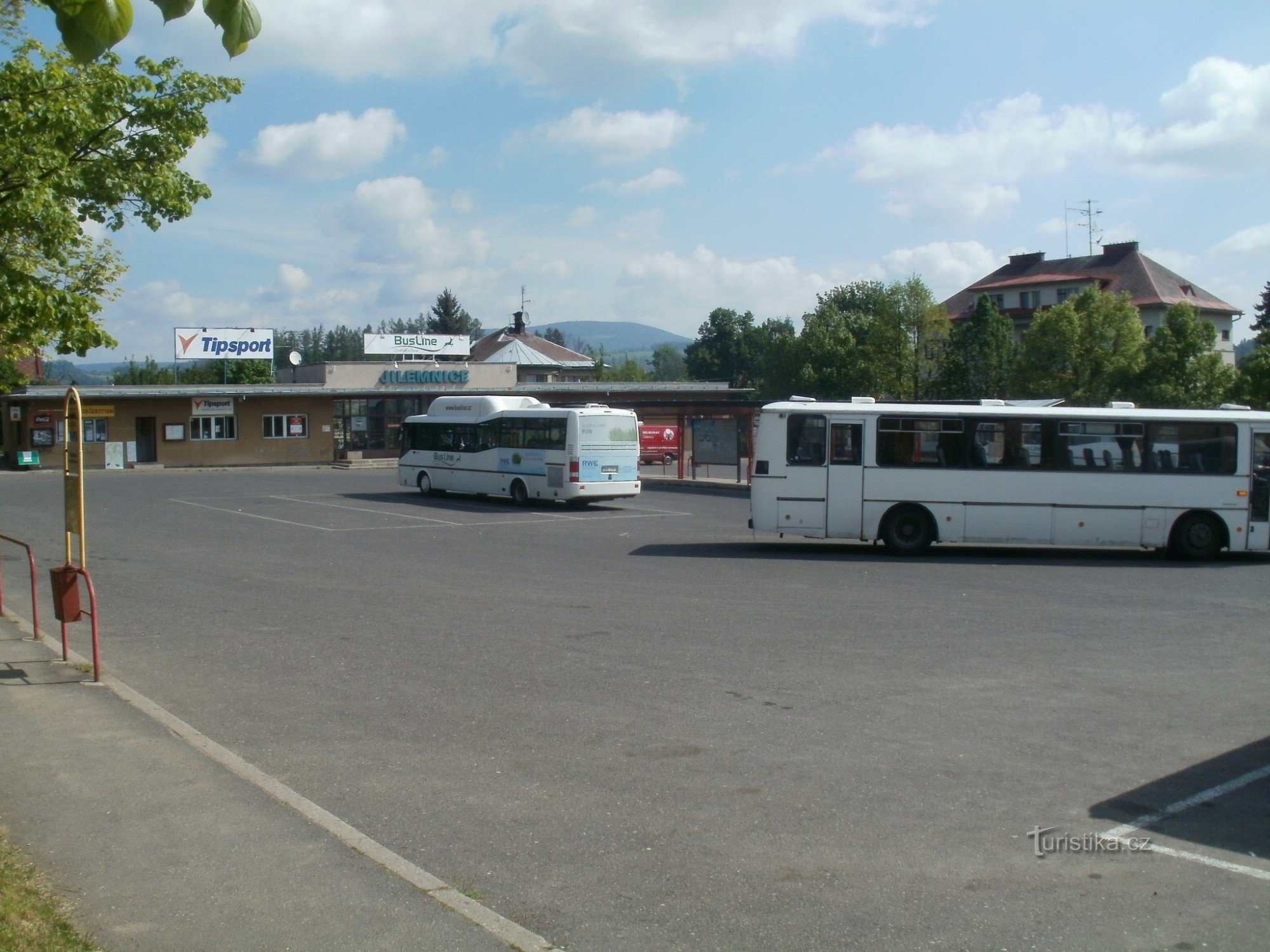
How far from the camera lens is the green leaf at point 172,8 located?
3736 millimetres

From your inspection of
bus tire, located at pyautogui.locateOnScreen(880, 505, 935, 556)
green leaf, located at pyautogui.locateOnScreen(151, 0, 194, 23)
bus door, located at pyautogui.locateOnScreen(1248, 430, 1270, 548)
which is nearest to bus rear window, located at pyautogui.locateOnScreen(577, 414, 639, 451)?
bus tire, located at pyautogui.locateOnScreen(880, 505, 935, 556)

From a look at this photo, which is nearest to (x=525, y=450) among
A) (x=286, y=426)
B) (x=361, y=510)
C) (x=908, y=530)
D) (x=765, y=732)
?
(x=361, y=510)

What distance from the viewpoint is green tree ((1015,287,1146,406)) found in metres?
54.8

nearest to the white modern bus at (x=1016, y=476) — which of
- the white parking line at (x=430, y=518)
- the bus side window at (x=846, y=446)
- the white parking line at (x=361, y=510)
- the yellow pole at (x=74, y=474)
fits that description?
the bus side window at (x=846, y=446)

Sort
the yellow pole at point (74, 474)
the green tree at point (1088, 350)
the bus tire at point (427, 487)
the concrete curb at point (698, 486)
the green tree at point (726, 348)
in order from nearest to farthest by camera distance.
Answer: the yellow pole at point (74, 474), the bus tire at point (427, 487), the concrete curb at point (698, 486), the green tree at point (1088, 350), the green tree at point (726, 348)

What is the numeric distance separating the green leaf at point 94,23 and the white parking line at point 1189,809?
5.92 metres

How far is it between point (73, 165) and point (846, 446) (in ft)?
43.2

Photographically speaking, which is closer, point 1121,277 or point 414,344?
point 414,344

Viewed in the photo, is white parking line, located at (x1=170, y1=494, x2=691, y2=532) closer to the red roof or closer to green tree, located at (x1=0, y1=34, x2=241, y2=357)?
green tree, located at (x1=0, y1=34, x2=241, y2=357)

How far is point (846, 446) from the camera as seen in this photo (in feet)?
67.3

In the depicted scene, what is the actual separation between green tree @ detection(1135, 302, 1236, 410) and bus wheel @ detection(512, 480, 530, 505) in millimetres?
34440

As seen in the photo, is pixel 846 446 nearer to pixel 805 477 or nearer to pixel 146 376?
pixel 805 477

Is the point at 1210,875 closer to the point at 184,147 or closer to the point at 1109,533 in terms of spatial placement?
the point at 184,147

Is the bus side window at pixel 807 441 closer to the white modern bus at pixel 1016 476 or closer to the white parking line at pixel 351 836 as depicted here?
the white modern bus at pixel 1016 476
